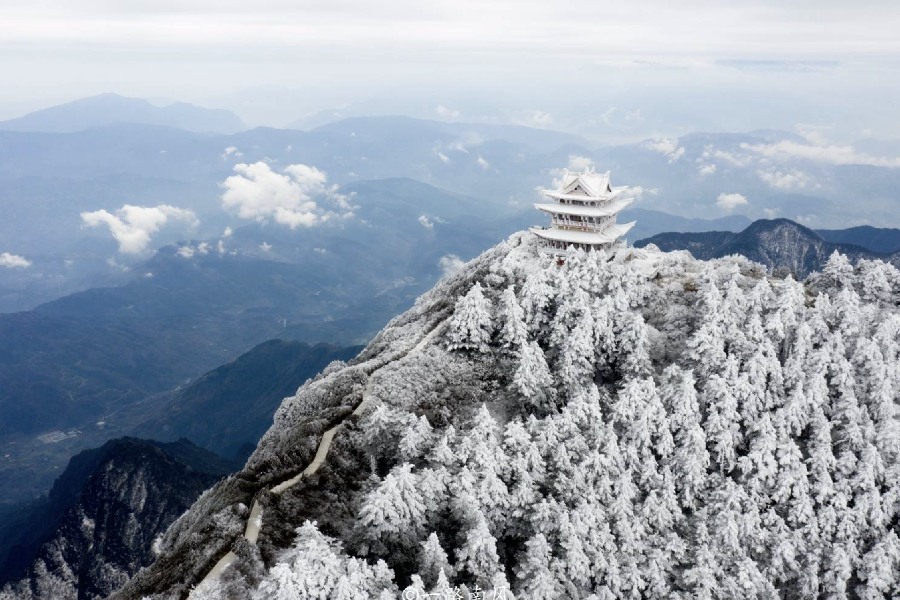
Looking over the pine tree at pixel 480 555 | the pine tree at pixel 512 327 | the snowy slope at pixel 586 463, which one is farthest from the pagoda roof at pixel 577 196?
the pine tree at pixel 480 555

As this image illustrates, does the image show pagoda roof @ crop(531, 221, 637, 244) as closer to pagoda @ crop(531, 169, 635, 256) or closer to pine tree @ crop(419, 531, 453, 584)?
pagoda @ crop(531, 169, 635, 256)

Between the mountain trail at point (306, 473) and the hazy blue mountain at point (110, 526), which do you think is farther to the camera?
the hazy blue mountain at point (110, 526)

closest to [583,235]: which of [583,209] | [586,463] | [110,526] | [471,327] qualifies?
[583,209]

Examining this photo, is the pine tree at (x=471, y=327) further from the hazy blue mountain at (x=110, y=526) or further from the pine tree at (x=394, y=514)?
the hazy blue mountain at (x=110, y=526)

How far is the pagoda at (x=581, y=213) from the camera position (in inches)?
2665

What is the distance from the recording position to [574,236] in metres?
68.6

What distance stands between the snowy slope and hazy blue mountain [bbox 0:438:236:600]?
6384 centimetres

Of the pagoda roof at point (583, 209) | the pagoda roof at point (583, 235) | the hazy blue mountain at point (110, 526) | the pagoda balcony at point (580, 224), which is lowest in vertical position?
the hazy blue mountain at point (110, 526)

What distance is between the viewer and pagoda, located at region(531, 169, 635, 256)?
67.7m

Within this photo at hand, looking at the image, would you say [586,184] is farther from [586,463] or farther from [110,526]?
[110,526]

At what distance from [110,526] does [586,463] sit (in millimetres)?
102521

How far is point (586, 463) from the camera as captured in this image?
3828 cm

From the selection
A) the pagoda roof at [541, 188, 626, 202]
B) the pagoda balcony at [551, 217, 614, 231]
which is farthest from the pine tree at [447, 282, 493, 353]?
the pagoda balcony at [551, 217, 614, 231]

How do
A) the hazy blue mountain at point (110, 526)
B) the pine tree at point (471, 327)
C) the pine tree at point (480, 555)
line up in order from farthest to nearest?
the hazy blue mountain at point (110, 526) < the pine tree at point (471, 327) < the pine tree at point (480, 555)
